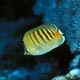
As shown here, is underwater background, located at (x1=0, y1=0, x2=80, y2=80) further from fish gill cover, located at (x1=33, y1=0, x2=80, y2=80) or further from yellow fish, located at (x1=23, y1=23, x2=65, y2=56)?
yellow fish, located at (x1=23, y1=23, x2=65, y2=56)

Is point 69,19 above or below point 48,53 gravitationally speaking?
above

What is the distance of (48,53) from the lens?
4.75 metres

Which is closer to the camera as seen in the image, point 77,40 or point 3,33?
point 77,40

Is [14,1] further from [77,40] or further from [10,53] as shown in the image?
[77,40]

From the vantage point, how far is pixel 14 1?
23.2 feet

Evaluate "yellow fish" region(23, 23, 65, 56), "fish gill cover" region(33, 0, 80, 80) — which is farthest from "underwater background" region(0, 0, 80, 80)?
"yellow fish" region(23, 23, 65, 56)

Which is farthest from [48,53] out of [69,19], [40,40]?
[40,40]

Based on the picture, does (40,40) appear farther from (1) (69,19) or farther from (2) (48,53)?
(2) (48,53)

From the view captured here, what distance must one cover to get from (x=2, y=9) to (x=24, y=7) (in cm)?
67

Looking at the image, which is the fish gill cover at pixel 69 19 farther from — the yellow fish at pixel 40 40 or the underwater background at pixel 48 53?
the yellow fish at pixel 40 40

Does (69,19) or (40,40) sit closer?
(40,40)

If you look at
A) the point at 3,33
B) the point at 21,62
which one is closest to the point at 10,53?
the point at 21,62

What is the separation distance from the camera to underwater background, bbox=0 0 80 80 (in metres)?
3.64

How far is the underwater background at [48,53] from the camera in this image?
3639 millimetres
